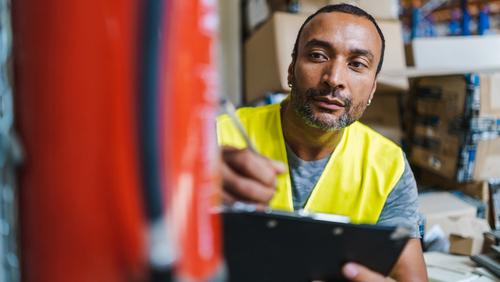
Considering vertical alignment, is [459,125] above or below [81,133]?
below

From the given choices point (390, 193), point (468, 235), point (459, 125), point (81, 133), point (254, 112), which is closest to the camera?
point (81, 133)

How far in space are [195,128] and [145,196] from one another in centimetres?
8

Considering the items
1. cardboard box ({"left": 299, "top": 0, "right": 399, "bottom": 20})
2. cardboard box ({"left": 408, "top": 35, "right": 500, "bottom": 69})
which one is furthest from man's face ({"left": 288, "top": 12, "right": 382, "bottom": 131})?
cardboard box ({"left": 408, "top": 35, "right": 500, "bottom": 69})

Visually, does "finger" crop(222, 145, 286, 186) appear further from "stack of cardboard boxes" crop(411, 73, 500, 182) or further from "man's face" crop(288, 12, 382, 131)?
"stack of cardboard boxes" crop(411, 73, 500, 182)

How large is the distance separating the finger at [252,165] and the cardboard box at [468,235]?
53.9 inches

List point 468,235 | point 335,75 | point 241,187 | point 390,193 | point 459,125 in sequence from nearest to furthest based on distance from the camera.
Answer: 1. point 241,187
2. point 335,75
3. point 390,193
4. point 468,235
5. point 459,125

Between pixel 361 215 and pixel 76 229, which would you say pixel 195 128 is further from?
pixel 361 215

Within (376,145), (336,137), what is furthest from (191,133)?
(376,145)

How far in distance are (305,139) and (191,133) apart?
0.66 metres

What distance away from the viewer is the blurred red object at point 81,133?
0.27m

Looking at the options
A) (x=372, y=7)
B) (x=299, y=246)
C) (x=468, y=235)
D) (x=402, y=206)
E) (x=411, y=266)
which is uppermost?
(x=372, y=7)

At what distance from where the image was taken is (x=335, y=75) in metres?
0.80

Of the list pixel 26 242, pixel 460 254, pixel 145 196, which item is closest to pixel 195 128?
pixel 145 196

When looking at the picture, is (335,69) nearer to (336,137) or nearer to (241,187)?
(336,137)
